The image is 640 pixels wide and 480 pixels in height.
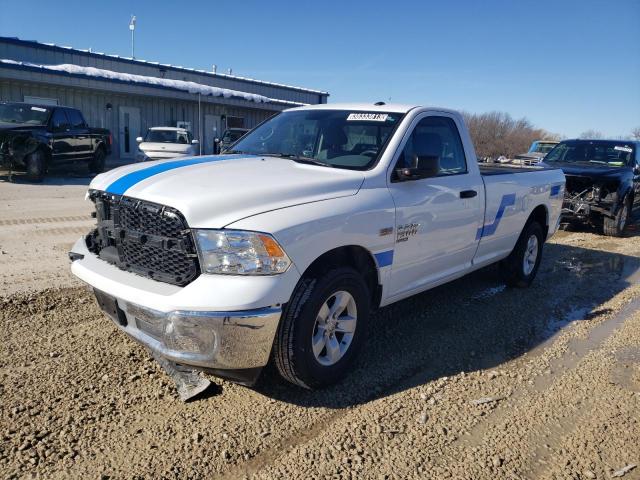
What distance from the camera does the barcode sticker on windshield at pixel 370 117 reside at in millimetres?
4203

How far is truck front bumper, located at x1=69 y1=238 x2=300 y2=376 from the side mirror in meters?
1.31

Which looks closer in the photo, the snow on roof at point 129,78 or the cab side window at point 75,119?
the cab side window at point 75,119

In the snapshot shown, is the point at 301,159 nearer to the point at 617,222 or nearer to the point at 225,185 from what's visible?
the point at 225,185

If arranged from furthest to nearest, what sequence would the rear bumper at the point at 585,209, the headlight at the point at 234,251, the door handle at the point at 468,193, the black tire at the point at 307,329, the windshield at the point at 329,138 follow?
1. the rear bumper at the point at 585,209
2. the door handle at the point at 468,193
3. the windshield at the point at 329,138
4. the black tire at the point at 307,329
5. the headlight at the point at 234,251

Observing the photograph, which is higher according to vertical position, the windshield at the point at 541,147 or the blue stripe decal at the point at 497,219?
the windshield at the point at 541,147

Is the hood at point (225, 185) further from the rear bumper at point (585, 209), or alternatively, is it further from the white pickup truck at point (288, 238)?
the rear bumper at point (585, 209)

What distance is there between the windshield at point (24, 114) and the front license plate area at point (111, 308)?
41.5 ft

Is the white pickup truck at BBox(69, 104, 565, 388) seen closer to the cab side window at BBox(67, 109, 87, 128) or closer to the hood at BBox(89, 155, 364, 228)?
the hood at BBox(89, 155, 364, 228)

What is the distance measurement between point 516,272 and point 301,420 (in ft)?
12.3

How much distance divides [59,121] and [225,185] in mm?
13533

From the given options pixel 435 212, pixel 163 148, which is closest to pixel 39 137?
pixel 163 148

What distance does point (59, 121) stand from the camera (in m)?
14.6

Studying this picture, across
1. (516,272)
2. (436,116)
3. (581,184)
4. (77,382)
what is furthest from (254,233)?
(581,184)

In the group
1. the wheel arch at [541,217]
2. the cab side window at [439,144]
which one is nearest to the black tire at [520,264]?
the wheel arch at [541,217]
